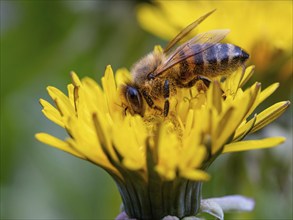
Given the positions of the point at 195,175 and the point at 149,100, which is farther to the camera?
the point at 149,100

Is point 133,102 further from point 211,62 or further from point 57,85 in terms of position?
point 57,85

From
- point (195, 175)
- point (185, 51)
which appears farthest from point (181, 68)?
point (195, 175)

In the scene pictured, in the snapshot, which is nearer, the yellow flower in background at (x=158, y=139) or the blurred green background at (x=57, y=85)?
the yellow flower in background at (x=158, y=139)

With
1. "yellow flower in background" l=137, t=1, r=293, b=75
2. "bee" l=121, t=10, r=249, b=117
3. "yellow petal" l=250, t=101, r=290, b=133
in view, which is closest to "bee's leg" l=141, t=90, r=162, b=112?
"bee" l=121, t=10, r=249, b=117

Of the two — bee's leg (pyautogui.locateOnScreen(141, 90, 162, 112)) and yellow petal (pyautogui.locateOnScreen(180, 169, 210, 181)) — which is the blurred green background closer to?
bee's leg (pyautogui.locateOnScreen(141, 90, 162, 112))

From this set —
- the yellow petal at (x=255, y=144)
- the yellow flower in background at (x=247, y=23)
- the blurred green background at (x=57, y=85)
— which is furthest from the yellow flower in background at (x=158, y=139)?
the blurred green background at (x=57, y=85)

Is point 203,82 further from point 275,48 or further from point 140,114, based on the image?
point 275,48

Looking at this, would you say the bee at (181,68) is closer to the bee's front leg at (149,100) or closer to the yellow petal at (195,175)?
the bee's front leg at (149,100)
